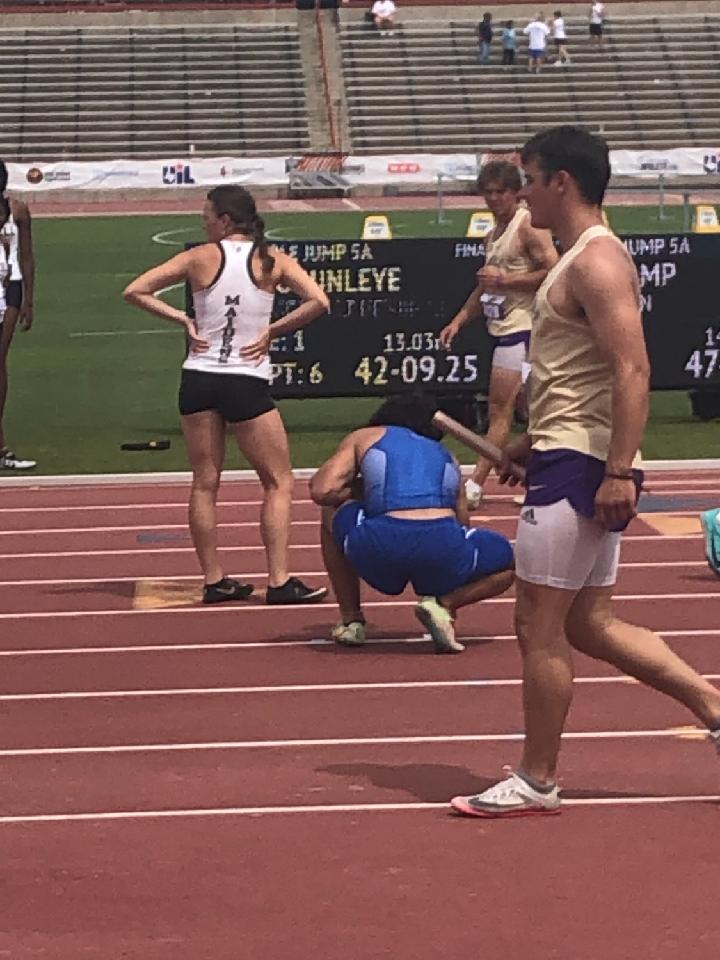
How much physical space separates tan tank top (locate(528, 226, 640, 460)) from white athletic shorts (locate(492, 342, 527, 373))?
6.13 m

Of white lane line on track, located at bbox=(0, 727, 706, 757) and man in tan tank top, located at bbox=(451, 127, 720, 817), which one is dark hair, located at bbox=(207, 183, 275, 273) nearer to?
white lane line on track, located at bbox=(0, 727, 706, 757)

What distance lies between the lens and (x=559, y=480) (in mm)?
6098

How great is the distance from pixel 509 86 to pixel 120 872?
52.1 m

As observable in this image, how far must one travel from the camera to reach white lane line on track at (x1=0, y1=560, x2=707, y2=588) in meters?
10.7

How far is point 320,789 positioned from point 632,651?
1.08m

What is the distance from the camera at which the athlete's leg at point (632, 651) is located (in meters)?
6.29

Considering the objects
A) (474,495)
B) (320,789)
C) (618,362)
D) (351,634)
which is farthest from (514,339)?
(618,362)

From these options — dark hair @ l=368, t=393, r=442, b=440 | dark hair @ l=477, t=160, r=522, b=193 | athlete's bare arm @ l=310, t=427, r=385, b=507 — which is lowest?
athlete's bare arm @ l=310, t=427, r=385, b=507

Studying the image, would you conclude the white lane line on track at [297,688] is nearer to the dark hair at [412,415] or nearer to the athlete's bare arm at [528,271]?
the dark hair at [412,415]

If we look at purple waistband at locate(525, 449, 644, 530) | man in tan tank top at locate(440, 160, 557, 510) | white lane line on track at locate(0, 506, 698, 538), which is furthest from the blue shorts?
white lane line on track at locate(0, 506, 698, 538)

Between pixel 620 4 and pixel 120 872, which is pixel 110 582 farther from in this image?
pixel 620 4

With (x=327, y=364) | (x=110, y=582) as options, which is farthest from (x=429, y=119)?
(x=110, y=582)

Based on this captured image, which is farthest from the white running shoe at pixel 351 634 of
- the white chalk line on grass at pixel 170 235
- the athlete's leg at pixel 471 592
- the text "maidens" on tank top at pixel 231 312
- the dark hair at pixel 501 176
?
the white chalk line on grass at pixel 170 235

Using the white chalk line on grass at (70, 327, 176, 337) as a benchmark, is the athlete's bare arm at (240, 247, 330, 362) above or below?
above
